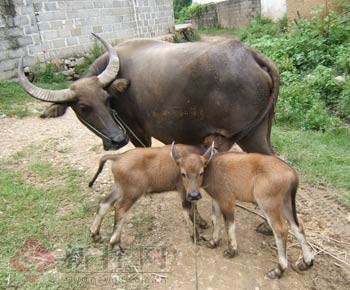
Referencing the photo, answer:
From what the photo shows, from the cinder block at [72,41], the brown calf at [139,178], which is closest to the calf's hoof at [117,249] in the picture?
the brown calf at [139,178]

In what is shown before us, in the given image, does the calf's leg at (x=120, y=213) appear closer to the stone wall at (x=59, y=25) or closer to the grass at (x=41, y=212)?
the grass at (x=41, y=212)

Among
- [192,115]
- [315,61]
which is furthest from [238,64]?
[315,61]

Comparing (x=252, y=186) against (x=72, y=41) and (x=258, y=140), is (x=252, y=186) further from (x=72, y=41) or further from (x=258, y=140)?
(x=72, y=41)

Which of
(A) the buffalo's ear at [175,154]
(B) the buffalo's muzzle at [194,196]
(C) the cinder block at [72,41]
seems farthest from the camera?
(C) the cinder block at [72,41]

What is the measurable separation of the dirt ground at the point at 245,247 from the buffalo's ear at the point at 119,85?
4.32 ft

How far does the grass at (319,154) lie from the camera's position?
4.62 metres

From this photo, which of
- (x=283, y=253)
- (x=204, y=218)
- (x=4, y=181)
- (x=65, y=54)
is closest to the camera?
(x=283, y=253)

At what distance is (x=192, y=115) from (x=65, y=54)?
7.81 metres

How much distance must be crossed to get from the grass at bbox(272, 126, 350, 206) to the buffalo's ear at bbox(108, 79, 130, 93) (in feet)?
8.12

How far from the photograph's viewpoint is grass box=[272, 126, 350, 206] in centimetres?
462

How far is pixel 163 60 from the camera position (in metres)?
3.75

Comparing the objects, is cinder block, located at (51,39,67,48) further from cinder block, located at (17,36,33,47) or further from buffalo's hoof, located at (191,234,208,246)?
buffalo's hoof, located at (191,234,208,246)

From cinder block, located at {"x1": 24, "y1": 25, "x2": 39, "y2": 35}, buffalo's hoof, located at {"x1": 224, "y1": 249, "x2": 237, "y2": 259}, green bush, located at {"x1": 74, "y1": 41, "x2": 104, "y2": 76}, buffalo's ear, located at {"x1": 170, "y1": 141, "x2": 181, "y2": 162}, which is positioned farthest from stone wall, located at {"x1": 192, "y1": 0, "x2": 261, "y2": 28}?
buffalo's hoof, located at {"x1": 224, "y1": 249, "x2": 237, "y2": 259}

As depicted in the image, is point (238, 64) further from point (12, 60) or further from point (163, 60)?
point (12, 60)
